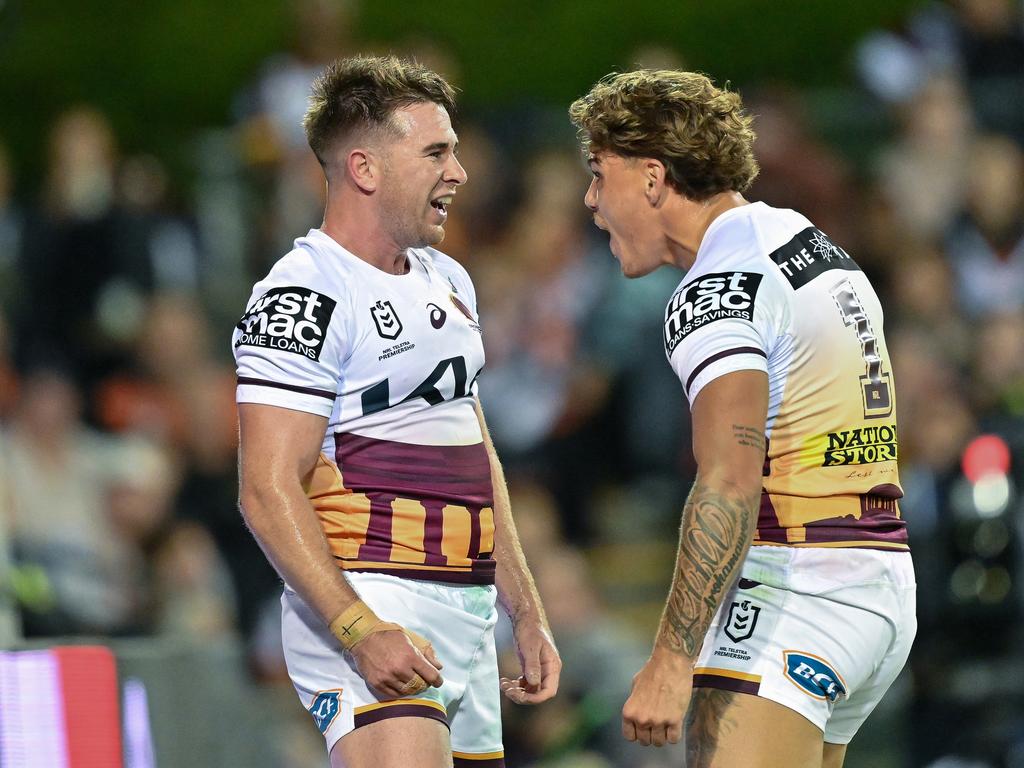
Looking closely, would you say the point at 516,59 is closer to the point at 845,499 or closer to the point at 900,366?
the point at 900,366

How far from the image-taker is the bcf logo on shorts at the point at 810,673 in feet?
14.0

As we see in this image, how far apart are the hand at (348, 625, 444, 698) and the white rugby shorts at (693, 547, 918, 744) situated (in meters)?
0.79

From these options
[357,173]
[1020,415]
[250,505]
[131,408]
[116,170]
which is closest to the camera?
[250,505]

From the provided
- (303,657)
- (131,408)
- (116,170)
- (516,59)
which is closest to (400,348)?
(303,657)

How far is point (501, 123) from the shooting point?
10703 millimetres

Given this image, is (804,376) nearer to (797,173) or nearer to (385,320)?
(385,320)

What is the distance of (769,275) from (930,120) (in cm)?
668

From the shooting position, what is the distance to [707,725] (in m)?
4.33

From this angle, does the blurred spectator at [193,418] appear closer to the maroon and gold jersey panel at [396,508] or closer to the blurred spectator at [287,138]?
the blurred spectator at [287,138]

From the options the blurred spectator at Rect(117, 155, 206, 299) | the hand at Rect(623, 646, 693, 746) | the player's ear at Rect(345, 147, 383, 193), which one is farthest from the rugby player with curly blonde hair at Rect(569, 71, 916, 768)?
the blurred spectator at Rect(117, 155, 206, 299)

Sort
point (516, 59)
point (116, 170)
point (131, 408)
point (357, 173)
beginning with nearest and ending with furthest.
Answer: point (357, 173)
point (131, 408)
point (116, 170)
point (516, 59)

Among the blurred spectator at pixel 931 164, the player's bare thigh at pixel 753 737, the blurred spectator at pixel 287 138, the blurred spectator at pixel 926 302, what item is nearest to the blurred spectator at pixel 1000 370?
the blurred spectator at pixel 926 302

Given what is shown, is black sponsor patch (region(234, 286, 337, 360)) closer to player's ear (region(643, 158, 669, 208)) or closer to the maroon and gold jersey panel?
the maroon and gold jersey panel

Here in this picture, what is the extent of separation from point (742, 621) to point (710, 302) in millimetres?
882
